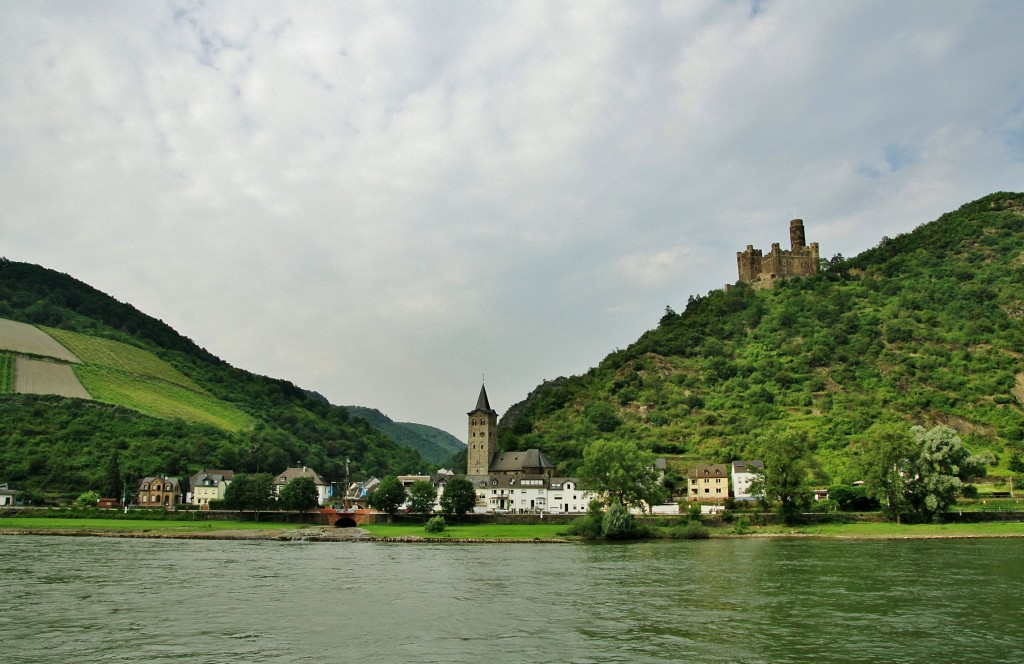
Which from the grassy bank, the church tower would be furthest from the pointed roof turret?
the grassy bank

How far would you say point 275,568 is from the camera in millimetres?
50906

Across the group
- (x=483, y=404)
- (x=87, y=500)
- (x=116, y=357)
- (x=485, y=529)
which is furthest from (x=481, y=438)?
(x=116, y=357)

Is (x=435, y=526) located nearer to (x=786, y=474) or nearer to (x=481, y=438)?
(x=786, y=474)

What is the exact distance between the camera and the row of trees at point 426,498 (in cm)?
9394

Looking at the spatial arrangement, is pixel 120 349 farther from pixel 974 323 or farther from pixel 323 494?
pixel 974 323

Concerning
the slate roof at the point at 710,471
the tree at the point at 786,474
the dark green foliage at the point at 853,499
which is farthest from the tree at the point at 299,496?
the dark green foliage at the point at 853,499

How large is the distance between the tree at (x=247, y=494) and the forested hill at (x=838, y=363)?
2236 inches

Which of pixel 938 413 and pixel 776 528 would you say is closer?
pixel 776 528

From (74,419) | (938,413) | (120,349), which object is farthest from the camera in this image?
(120,349)

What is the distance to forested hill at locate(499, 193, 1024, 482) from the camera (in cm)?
11881

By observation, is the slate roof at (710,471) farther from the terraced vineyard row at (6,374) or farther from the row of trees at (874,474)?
the terraced vineyard row at (6,374)

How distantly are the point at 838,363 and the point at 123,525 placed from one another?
124m

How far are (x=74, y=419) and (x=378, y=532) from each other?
75.9 meters

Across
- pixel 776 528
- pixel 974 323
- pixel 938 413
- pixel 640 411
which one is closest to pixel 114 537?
pixel 776 528
